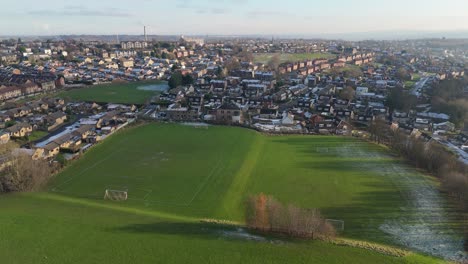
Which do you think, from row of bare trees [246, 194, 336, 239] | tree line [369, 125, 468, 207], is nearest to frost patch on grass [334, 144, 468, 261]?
tree line [369, 125, 468, 207]

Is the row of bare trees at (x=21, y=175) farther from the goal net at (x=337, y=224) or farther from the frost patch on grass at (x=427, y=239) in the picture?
the frost patch on grass at (x=427, y=239)

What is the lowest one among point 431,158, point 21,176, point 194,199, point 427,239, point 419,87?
point 427,239

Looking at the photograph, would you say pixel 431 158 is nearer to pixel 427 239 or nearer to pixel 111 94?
pixel 427 239

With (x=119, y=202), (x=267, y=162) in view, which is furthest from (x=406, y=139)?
(x=119, y=202)

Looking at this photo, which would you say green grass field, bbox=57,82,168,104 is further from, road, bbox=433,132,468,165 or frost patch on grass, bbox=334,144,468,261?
road, bbox=433,132,468,165

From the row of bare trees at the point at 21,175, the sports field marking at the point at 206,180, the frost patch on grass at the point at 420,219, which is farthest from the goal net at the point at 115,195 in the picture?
the frost patch on grass at the point at 420,219

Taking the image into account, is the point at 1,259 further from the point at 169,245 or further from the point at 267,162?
the point at 267,162

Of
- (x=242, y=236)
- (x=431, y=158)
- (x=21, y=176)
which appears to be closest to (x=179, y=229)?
(x=242, y=236)
